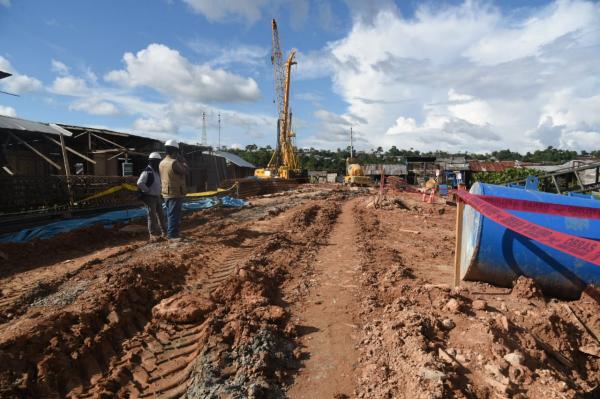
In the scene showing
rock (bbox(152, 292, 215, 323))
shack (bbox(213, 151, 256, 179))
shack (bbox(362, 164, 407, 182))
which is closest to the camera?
rock (bbox(152, 292, 215, 323))

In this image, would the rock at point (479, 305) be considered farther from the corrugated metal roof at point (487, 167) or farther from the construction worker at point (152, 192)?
the corrugated metal roof at point (487, 167)

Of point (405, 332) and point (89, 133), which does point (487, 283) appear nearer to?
point (405, 332)

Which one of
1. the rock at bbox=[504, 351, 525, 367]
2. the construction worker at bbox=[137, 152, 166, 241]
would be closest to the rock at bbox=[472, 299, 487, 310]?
the rock at bbox=[504, 351, 525, 367]

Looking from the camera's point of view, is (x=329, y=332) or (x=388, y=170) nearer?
(x=329, y=332)

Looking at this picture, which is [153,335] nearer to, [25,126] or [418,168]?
[25,126]

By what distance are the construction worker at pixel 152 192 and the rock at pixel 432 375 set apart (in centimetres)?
626

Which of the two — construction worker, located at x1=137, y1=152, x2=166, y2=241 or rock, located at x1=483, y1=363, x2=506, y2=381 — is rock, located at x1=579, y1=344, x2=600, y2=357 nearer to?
rock, located at x1=483, y1=363, x2=506, y2=381

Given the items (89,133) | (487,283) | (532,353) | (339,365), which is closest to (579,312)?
(487,283)

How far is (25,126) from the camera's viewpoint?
11508mm

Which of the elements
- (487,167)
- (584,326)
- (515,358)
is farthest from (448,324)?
(487,167)

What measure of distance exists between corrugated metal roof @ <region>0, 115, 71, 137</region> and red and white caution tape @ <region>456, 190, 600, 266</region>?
12.3 metres

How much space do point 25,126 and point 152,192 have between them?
6.78 m

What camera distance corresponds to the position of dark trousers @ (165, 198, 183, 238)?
7.54 m

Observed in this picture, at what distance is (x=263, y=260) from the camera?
616 centimetres
